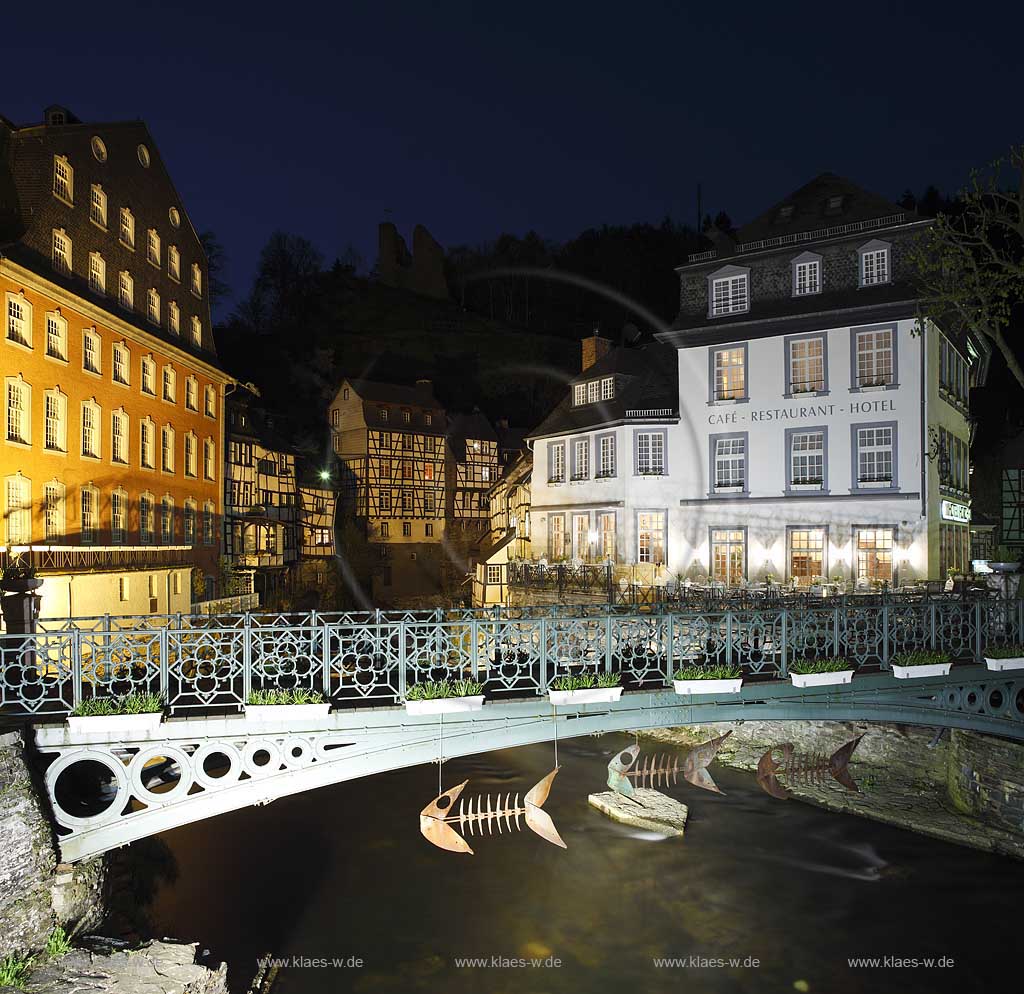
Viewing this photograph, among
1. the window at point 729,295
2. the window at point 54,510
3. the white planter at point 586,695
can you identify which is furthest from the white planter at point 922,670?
the window at point 54,510

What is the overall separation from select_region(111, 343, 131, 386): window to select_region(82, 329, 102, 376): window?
108 centimetres

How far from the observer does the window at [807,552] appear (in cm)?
3055

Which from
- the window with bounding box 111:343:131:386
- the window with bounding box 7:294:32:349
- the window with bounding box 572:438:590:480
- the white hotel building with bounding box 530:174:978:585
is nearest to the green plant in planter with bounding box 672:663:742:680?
the white hotel building with bounding box 530:174:978:585

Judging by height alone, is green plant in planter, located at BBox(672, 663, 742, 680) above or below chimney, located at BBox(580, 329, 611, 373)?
below

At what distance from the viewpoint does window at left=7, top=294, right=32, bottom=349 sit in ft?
76.9

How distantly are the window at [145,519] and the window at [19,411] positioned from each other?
696 centimetres

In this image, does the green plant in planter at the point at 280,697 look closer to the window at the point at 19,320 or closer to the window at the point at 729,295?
the window at the point at 19,320

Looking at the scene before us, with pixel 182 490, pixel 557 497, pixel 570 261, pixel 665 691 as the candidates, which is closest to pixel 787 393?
pixel 557 497

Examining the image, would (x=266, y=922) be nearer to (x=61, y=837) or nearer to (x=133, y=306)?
(x=61, y=837)

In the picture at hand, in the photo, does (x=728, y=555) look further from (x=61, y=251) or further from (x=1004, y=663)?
(x=61, y=251)

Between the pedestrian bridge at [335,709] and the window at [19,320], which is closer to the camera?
the pedestrian bridge at [335,709]

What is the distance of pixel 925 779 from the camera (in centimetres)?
2045

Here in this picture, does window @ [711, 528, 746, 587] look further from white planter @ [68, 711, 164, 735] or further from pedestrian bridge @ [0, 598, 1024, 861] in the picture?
white planter @ [68, 711, 164, 735]

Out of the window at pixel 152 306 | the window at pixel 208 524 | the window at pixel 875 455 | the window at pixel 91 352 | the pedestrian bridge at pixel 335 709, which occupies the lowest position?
the pedestrian bridge at pixel 335 709
